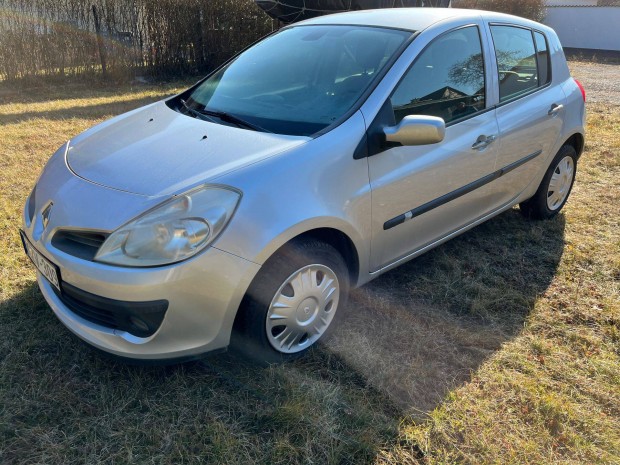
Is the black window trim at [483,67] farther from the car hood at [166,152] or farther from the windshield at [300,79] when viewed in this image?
the car hood at [166,152]

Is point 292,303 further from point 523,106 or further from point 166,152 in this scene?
point 523,106

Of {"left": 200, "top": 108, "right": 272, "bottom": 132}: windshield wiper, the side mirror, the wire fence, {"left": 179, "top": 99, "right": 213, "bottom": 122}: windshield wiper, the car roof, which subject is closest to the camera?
the side mirror

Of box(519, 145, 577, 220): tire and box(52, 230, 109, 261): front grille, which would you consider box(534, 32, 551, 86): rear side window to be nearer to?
box(519, 145, 577, 220): tire

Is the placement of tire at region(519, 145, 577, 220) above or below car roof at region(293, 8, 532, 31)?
below

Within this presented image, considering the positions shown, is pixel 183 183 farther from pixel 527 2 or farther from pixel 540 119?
pixel 527 2

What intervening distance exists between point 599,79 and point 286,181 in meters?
12.8

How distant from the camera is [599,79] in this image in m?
12.3

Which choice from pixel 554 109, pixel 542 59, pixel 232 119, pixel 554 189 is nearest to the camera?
pixel 232 119

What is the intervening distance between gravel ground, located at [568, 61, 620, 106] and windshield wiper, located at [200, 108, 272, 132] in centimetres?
838

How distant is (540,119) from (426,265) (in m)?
1.28

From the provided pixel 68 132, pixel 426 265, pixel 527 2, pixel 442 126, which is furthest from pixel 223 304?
pixel 527 2

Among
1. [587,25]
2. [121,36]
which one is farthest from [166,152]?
[587,25]

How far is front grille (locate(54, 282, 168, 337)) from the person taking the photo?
1.98 metres

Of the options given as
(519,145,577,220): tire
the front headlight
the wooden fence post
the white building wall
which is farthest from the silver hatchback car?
the white building wall
